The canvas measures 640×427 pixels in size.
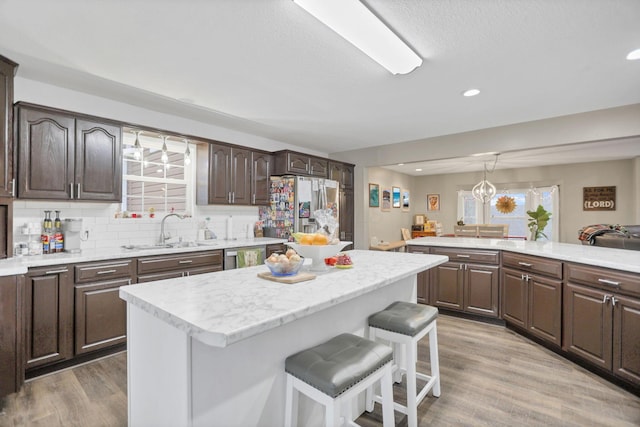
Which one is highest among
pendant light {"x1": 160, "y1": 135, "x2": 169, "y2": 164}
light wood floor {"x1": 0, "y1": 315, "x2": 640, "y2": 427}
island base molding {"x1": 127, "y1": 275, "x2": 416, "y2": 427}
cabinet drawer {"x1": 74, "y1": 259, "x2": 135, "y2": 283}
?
pendant light {"x1": 160, "y1": 135, "x2": 169, "y2": 164}

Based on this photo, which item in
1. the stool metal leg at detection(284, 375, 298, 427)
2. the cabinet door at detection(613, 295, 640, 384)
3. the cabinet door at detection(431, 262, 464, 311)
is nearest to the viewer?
the stool metal leg at detection(284, 375, 298, 427)

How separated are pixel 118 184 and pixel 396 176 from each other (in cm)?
680

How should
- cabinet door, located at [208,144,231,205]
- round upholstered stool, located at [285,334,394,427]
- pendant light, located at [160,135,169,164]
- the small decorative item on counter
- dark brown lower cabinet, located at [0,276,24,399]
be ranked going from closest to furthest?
round upholstered stool, located at [285,334,394,427] → dark brown lower cabinet, located at [0,276,24,399] → pendant light, located at [160,135,169,164] → cabinet door, located at [208,144,231,205] → the small decorative item on counter

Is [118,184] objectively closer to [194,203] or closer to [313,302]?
[194,203]

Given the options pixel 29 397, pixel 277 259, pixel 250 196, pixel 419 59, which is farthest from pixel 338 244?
pixel 250 196

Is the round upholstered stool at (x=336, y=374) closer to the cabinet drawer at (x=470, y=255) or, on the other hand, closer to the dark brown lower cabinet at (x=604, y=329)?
the dark brown lower cabinet at (x=604, y=329)

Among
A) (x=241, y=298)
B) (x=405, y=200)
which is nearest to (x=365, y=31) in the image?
(x=241, y=298)

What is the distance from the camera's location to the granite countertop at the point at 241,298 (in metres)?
1.01

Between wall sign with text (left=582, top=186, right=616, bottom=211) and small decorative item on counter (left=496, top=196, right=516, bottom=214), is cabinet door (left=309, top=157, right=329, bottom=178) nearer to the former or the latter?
small decorative item on counter (left=496, top=196, right=516, bottom=214)

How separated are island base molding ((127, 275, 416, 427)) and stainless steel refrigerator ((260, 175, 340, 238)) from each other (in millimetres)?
3003

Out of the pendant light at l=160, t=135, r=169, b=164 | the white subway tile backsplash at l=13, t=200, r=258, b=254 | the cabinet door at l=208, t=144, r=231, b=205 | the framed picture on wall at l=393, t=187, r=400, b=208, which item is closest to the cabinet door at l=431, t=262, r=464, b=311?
the white subway tile backsplash at l=13, t=200, r=258, b=254

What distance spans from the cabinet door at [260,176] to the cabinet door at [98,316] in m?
2.01

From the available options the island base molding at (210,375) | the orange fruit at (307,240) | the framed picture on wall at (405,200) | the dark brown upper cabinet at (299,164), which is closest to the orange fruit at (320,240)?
the orange fruit at (307,240)

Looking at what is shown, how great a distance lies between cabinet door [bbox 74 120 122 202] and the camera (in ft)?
9.57
